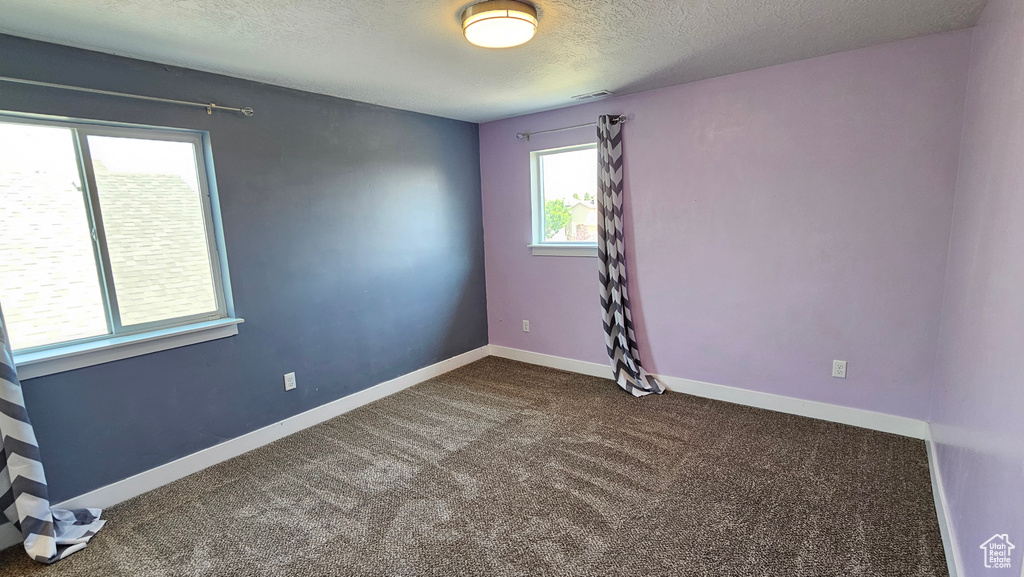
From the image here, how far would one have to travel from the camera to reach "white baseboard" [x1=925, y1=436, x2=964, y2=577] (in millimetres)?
1663

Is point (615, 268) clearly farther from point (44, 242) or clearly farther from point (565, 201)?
point (44, 242)

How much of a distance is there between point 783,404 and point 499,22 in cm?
292

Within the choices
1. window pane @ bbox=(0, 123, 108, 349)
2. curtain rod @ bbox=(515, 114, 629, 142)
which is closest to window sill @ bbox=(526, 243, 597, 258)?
curtain rod @ bbox=(515, 114, 629, 142)

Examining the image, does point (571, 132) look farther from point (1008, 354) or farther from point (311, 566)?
point (311, 566)

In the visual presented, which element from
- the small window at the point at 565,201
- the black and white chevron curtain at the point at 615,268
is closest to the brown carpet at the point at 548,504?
the black and white chevron curtain at the point at 615,268

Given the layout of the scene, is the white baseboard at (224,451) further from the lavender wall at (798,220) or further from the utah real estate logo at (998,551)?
the utah real estate logo at (998,551)

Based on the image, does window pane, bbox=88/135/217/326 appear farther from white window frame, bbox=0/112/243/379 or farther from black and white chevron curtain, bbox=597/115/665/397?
black and white chevron curtain, bbox=597/115/665/397

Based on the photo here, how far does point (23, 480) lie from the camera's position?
1940 millimetres

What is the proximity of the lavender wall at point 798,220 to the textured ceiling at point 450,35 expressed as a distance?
0.24m

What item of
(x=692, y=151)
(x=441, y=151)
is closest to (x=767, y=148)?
Answer: (x=692, y=151)

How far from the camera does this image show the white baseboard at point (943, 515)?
1.66 metres

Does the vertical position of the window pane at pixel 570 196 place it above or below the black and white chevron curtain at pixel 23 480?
above

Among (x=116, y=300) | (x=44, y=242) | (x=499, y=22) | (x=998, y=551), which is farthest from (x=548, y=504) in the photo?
(x=44, y=242)

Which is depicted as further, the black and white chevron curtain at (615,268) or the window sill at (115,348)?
the black and white chevron curtain at (615,268)
